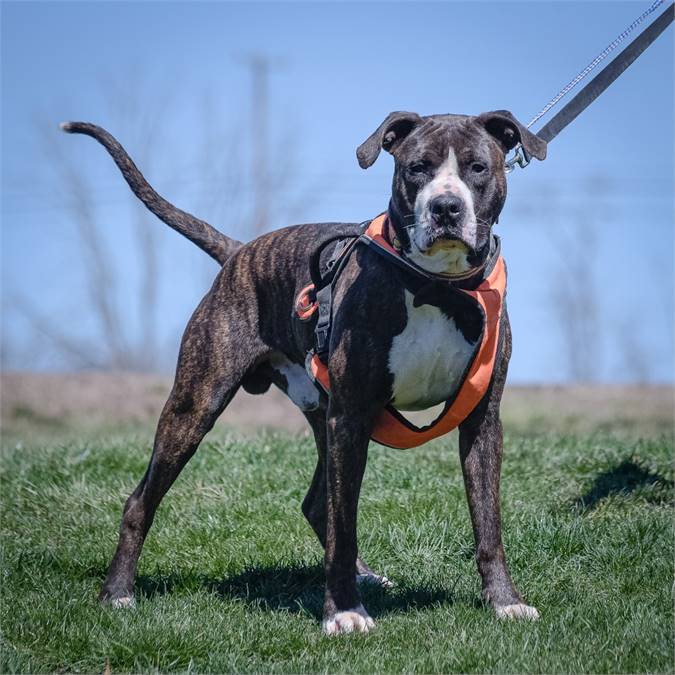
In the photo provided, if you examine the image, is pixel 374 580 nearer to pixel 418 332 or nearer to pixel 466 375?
pixel 466 375

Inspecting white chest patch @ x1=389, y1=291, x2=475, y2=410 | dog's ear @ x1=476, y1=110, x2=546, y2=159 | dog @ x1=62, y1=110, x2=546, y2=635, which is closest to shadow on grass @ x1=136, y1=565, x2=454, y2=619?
dog @ x1=62, y1=110, x2=546, y2=635

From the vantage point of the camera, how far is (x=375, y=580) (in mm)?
5203

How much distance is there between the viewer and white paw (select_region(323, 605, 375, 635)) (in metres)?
4.45

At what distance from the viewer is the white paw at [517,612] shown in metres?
4.47

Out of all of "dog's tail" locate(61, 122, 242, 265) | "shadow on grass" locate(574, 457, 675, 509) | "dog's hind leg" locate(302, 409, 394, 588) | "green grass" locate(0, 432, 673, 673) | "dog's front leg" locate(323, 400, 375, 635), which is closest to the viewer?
"green grass" locate(0, 432, 673, 673)

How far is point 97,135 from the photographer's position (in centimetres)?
600

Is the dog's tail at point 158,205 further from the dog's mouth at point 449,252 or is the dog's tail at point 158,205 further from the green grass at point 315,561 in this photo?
the dog's mouth at point 449,252

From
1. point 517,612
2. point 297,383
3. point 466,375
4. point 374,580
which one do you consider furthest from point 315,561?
point 466,375

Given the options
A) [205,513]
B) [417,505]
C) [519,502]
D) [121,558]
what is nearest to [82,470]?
[205,513]

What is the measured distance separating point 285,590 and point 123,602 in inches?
30.7

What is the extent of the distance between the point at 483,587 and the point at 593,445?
3.07m

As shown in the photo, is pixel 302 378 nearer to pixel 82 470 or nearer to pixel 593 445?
pixel 82 470

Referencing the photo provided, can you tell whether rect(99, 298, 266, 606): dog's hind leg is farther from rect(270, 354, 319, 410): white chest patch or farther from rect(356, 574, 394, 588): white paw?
rect(356, 574, 394, 588): white paw

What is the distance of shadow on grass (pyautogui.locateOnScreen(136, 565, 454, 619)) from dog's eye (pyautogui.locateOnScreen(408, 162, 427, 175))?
1.89 m
